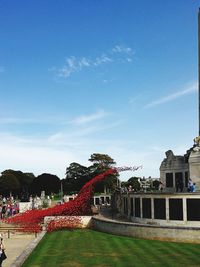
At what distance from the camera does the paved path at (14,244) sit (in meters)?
24.3

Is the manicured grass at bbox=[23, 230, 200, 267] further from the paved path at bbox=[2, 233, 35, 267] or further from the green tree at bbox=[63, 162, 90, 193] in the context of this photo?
the green tree at bbox=[63, 162, 90, 193]

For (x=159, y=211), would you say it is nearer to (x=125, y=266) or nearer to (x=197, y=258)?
(x=197, y=258)

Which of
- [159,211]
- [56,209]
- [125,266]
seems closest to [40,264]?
[125,266]

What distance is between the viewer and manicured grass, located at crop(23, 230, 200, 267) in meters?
22.1

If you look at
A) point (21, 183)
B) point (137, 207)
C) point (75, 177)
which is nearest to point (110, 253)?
point (137, 207)

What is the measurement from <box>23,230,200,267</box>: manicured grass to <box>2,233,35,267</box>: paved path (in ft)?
3.54

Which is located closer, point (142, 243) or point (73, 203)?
point (142, 243)

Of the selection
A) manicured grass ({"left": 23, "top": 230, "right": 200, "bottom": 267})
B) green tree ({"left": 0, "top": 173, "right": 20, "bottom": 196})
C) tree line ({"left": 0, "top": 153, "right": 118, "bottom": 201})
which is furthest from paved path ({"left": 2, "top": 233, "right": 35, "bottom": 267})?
green tree ({"left": 0, "top": 173, "right": 20, "bottom": 196})

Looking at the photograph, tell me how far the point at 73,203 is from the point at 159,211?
45.3 ft

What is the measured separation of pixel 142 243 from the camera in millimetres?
28547

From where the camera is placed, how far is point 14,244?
30922mm

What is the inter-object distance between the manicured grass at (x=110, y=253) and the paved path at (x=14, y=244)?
108 centimetres

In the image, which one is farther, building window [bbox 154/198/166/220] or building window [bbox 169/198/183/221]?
building window [bbox 154/198/166/220]

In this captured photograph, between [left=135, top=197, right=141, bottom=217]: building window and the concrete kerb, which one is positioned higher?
[left=135, top=197, right=141, bottom=217]: building window
